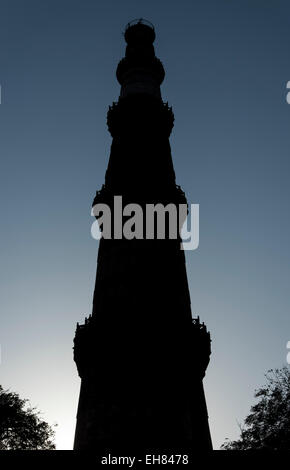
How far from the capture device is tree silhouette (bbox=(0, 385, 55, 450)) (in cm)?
4634

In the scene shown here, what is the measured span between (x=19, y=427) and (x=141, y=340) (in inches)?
1128

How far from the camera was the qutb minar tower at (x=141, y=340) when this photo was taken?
23.0 m

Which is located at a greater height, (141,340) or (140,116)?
(140,116)

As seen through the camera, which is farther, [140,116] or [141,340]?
[140,116]

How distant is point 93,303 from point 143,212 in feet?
23.0

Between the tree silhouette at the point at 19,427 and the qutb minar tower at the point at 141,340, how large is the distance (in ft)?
80.2

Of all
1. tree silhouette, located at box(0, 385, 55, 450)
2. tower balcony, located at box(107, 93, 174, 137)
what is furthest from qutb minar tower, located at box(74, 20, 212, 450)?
tree silhouette, located at box(0, 385, 55, 450)

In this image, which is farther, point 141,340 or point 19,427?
point 19,427

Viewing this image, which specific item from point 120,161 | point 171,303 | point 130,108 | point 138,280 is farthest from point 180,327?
point 130,108

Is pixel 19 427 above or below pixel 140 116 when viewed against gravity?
below

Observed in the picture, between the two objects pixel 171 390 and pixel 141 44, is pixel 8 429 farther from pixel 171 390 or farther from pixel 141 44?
pixel 141 44

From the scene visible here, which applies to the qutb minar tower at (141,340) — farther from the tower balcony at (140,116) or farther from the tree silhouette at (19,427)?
the tree silhouette at (19,427)

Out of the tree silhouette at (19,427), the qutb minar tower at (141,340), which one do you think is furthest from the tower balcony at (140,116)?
the tree silhouette at (19,427)

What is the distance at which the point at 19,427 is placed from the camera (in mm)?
47656
